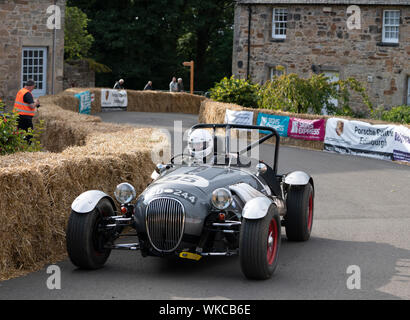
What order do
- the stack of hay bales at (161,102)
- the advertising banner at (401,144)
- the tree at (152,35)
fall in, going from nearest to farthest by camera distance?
the advertising banner at (401,144), the stack of hay bales at (161,102), the tree at (152,35)

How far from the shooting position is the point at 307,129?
2358cm

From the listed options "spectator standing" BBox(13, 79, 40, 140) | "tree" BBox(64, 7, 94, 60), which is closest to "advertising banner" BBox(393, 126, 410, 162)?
"spectator standing" BBox(13, 79, 40, 140)

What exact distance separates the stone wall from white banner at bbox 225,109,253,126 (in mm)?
16166

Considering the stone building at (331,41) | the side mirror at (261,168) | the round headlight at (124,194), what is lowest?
the round headlight at (124,194)

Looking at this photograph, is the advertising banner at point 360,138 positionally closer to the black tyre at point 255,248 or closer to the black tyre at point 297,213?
the black tyre at point 297,213

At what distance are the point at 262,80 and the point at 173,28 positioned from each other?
48.0 feet

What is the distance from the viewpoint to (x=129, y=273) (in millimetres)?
8516

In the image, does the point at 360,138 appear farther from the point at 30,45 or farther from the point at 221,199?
the point at 30,45

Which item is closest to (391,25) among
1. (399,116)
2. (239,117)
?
(399,116)

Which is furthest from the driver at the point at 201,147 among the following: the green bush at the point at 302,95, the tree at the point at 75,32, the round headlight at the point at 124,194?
the tree at the point at 75,32

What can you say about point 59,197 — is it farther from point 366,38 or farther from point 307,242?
point 366,38

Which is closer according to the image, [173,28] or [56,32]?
[56,32]

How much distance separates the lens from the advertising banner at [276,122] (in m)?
24.3

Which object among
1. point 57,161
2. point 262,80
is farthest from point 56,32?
point 57,161
